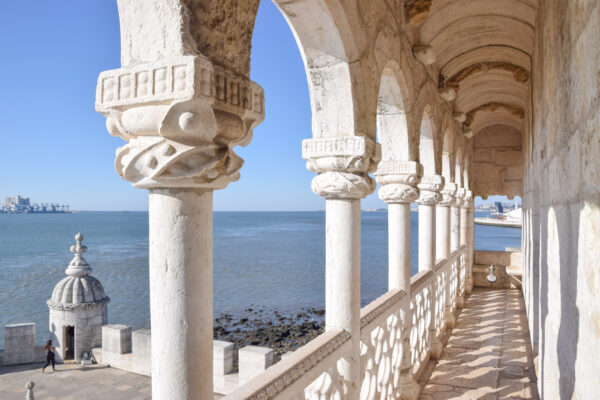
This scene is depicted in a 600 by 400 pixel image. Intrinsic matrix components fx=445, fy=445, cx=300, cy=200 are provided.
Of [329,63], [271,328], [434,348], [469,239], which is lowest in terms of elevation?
[271,328]

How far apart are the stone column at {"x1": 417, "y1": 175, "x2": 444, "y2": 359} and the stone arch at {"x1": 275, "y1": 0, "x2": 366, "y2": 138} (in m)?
3.29

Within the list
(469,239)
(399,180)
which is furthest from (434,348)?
(469,239)

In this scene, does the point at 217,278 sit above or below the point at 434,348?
below

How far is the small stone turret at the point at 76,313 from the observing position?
1335 centimetres

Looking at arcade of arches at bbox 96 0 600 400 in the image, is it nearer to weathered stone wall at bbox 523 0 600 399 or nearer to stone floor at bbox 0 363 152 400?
weathered stone wall at bbox 523 0 600 399

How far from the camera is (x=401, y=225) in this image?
5.06 m

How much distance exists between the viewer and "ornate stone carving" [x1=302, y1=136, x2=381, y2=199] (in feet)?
10.8

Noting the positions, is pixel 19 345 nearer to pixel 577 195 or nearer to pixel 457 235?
pixel 457 235

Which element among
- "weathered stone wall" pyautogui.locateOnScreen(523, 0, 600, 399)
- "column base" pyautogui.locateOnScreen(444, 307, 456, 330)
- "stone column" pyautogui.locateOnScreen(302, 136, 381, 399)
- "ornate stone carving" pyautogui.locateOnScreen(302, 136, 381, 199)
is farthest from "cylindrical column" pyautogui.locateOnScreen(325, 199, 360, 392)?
"column base" pyautogui.locateOnScreen(444, 307, 456, 330)

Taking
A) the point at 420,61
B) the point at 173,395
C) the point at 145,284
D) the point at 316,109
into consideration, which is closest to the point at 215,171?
the point at 173,395

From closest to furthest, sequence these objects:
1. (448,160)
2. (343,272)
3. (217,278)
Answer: (343,272) → (448,160) → (217,278)

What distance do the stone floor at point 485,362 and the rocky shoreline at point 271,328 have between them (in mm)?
11241

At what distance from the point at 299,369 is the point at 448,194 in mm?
6654

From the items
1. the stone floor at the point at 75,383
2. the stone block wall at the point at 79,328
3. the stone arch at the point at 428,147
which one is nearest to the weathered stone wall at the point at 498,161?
the stone arch at the point at 428,147
